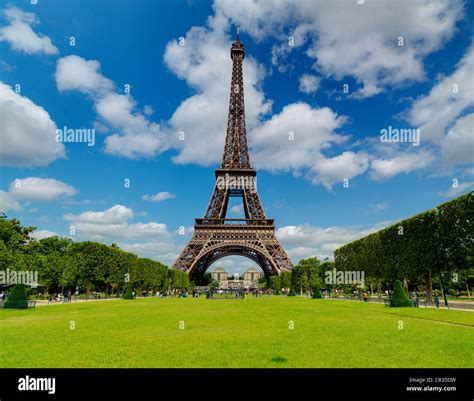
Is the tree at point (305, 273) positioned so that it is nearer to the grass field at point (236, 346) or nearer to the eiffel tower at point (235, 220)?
the eiffel tower at point (235, 220)

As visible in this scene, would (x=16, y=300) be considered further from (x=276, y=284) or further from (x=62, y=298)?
(x=276, y=284)

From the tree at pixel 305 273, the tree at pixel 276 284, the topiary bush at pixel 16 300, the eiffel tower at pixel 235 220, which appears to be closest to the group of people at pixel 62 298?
the topiary bush at pixel 16 300

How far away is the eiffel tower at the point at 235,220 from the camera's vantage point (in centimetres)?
7444

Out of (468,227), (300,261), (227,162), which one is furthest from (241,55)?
(468,227)

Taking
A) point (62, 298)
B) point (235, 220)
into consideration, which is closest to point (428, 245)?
point (62, 298)

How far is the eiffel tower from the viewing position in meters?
74.4

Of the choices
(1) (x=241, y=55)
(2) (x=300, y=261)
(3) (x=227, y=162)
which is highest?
(1) (x=241, y=55)

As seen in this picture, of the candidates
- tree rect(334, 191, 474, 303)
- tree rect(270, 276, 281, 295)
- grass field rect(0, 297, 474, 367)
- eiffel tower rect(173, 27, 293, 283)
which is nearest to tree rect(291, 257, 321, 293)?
eiffel tower rect(173, 27, 293, 283)

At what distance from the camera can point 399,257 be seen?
40.6 meters

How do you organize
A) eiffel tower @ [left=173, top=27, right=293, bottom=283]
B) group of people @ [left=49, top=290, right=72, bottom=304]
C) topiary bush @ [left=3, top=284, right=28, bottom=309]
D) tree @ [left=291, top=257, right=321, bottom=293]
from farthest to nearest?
eiffel tower @ [left=173, top=27, right=293, bottom=283], tree @ [left=291, top=257, right=321, bottom=293], group of people @ [left=49, top=290, right=72, bottom=304], topiary bush @ [left=3, top=284, right=28, bottom=309]

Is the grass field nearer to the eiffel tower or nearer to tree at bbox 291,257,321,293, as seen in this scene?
tree at bbox 291,257,321,293

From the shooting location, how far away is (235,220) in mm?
81000
